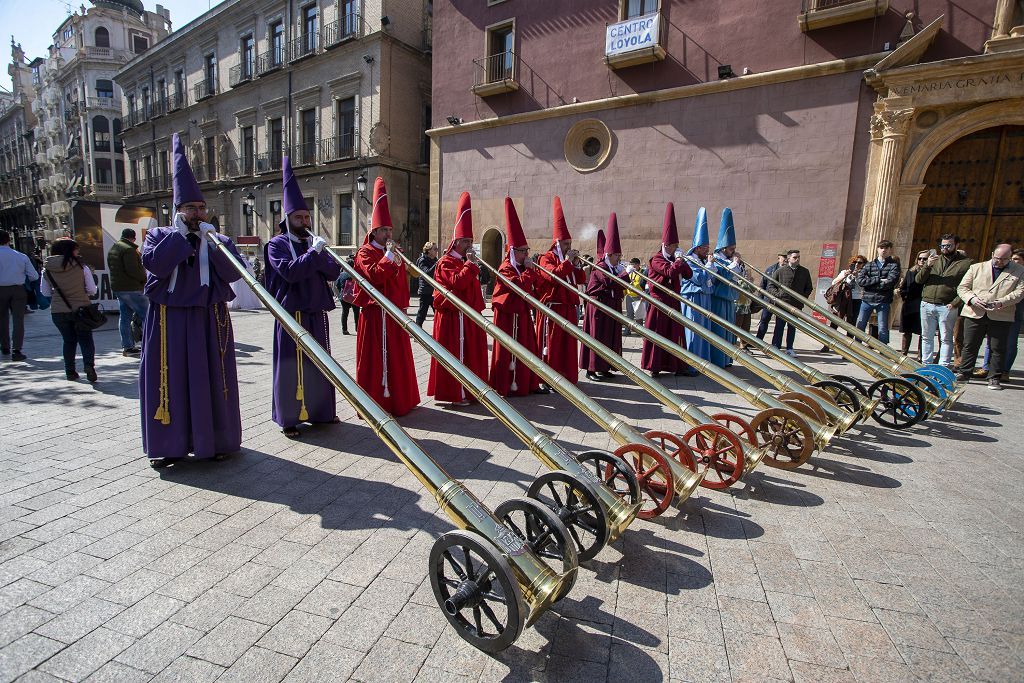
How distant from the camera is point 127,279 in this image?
757cm

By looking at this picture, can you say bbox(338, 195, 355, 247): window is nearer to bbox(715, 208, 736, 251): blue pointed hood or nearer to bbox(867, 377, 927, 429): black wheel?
bbox(715, 208, 736, 251): blue pointed hood

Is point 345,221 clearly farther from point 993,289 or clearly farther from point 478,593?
point 478,593

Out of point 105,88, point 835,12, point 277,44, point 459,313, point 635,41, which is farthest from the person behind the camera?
point 105,88

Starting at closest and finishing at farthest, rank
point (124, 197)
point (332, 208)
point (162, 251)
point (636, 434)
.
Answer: point (636, 434) → point (162, 251) → point (332, 208) → point (124, 197)

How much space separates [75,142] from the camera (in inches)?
1745

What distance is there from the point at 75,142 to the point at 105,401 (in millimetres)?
54670

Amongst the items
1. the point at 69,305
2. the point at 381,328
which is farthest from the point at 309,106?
the point at 381,328

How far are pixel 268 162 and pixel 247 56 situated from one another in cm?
598

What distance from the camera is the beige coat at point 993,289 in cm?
662

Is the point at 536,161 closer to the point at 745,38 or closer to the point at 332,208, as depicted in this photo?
the point at 745,38

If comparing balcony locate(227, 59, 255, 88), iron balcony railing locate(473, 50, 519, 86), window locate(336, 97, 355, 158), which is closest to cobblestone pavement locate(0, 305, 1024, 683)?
iron balcony railing locate(473, 50, 519, 86)

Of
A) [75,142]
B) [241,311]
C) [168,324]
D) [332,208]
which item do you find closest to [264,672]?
[168,324]

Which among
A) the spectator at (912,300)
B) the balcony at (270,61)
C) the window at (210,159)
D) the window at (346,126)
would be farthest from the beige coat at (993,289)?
the window at (210,159)

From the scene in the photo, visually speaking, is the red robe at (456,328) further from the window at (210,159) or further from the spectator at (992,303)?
the window at (210,159)
